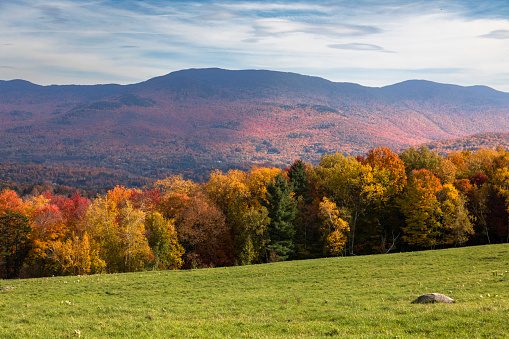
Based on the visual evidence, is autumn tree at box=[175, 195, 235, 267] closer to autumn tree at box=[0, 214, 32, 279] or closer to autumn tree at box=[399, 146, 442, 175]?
autumn tree at box=[0, 214, 32, 279]

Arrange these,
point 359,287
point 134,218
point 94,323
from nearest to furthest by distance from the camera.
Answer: point 94,323, point 359,287, point 134,218

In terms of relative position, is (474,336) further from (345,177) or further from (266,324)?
(345,177)

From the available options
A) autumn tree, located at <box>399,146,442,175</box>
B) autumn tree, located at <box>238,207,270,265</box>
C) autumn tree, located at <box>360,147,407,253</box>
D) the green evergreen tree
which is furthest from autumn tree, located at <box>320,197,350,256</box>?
autumn tree, located at <box>399,146,442,175</box>

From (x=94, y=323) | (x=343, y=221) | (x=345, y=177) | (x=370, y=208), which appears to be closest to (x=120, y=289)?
(x=94, y=323)

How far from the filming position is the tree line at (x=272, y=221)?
2074 inches

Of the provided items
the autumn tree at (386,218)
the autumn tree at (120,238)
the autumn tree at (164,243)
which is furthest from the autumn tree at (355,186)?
the autumn tree at (120,238)

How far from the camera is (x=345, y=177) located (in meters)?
58.3

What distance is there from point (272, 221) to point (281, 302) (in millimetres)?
37697

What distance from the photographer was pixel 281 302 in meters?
22.2

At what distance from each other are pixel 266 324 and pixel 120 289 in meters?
17.7

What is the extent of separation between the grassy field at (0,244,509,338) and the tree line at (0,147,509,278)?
49.1ft

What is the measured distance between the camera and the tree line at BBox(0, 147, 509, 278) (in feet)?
173

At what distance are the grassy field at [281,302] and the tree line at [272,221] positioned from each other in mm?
14967

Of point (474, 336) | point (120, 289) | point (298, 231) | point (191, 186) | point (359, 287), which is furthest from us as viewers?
point (191, 186)
